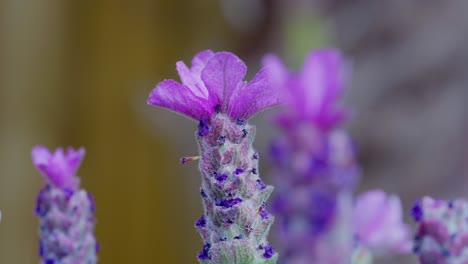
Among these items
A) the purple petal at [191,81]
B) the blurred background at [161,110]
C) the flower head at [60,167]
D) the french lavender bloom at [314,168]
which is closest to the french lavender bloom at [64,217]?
the flower head at [60,167]

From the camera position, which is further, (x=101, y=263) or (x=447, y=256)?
(x=101, y=263)

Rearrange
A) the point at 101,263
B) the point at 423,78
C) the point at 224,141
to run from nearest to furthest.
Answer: the point at 224,141
the point at 423,78
the point at 101,263

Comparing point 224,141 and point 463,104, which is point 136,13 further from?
point 224,141

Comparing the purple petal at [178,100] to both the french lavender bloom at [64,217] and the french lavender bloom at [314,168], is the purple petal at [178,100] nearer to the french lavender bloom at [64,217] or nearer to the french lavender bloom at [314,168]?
the french lavender bloom at [64,217]

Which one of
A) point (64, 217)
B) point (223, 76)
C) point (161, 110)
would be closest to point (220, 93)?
point (223, 76)

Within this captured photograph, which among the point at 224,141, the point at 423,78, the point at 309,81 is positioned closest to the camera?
the point at 224,141

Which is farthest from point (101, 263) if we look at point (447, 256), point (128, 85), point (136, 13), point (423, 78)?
point (447, 256)
